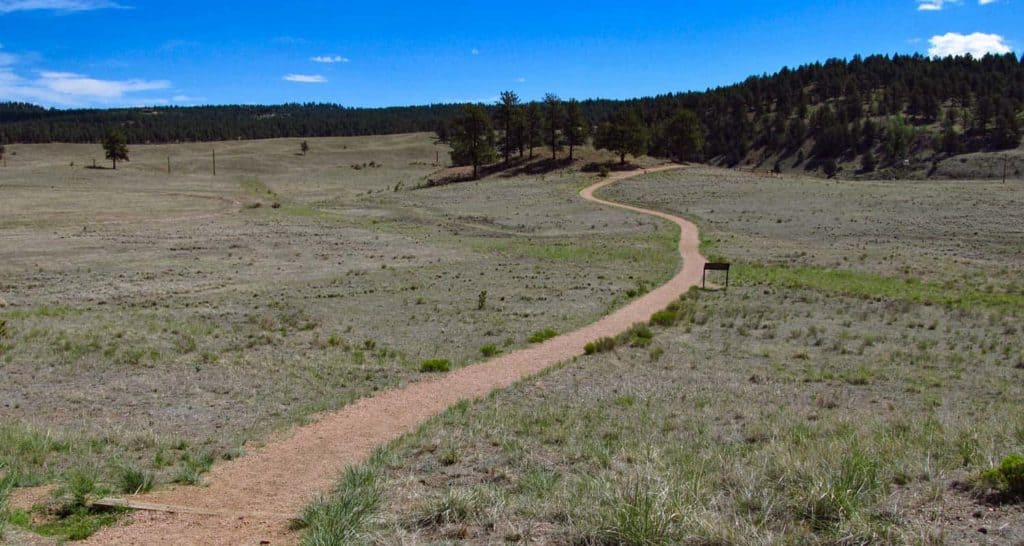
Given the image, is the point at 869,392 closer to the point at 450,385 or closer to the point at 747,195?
the point at 450,385

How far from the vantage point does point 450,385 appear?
15336mm

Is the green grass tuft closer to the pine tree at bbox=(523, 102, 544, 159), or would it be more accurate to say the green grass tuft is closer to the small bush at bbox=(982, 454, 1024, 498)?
the small bush at bbox=(982, 454, 1024, 498)

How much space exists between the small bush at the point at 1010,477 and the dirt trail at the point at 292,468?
6.92 m

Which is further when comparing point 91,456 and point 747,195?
point 747,195

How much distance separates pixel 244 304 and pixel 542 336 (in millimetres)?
12850

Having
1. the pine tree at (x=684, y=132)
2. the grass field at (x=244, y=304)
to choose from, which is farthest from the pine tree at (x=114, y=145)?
the pine tree at (x=684, y=132)

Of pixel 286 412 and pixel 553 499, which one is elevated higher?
pixel 553 499

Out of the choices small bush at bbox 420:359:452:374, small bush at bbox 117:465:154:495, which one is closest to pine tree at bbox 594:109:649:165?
small bush at bbox 420:359:452:374

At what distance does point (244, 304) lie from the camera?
1069 inches

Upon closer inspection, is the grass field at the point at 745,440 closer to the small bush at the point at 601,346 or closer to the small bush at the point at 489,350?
the small bush at the point at 601,346

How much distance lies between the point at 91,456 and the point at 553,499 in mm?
7070

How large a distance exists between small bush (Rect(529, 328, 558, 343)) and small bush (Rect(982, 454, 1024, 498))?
13.8m

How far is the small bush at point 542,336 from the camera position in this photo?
2021 cm

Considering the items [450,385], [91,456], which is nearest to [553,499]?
[91,456]
